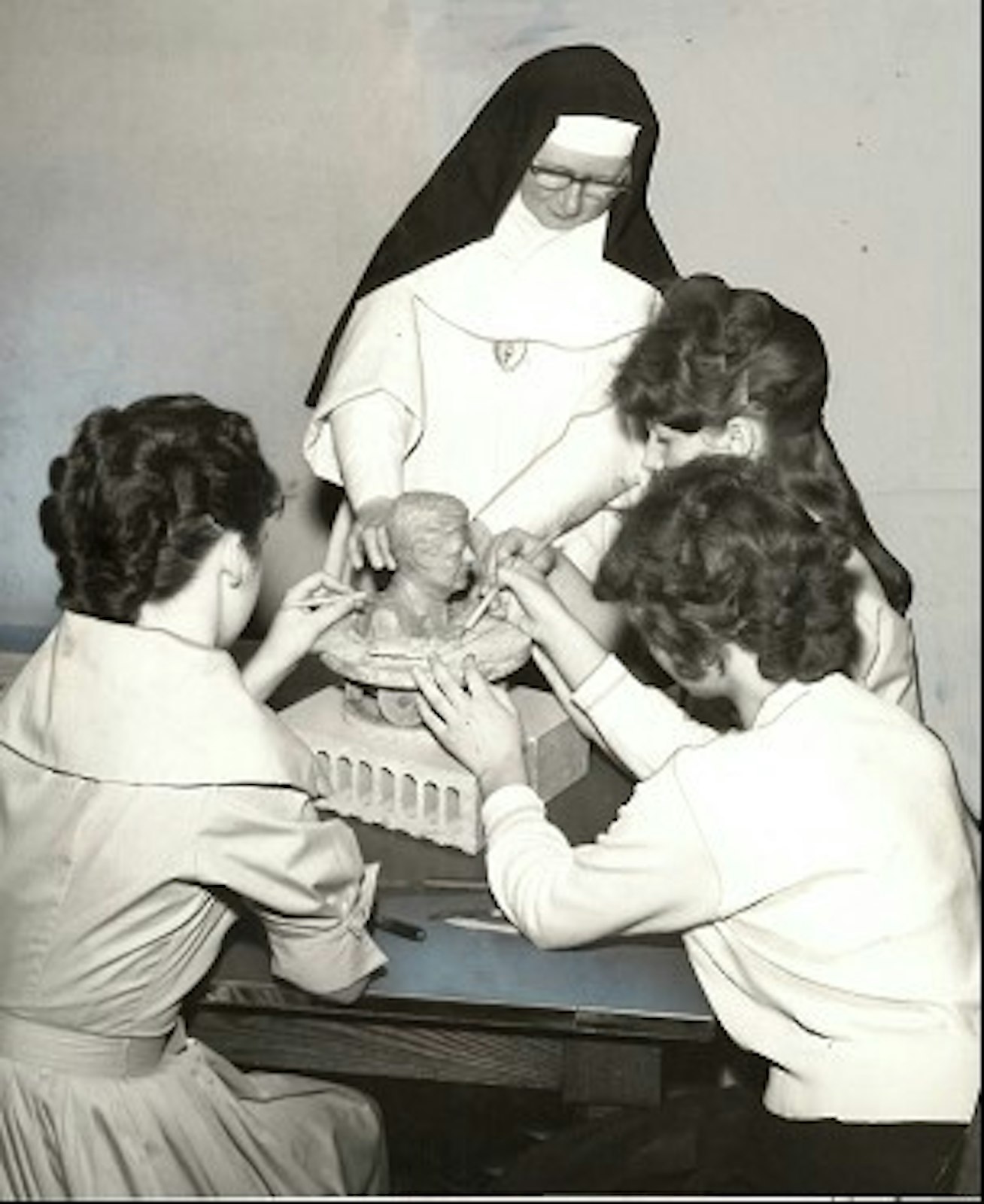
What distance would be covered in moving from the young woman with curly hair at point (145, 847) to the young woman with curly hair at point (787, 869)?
0.21 meters

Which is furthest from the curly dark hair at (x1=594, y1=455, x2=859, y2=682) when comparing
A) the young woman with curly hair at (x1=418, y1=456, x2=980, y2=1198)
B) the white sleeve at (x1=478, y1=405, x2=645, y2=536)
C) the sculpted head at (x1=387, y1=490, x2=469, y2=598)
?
the white sleeve at (x1=478, y1=405, x2=645, y2=536)

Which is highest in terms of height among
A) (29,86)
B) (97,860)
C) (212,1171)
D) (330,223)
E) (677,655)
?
(29,86)

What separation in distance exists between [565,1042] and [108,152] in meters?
1.21

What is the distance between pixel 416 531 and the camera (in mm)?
1852

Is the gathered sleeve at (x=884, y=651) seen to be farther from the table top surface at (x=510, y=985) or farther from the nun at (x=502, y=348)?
the table top surface at (x=510, y=985)

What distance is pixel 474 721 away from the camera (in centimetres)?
179

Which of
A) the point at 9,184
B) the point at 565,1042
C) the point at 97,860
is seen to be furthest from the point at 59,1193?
the point at 9,184

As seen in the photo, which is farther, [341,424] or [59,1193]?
[341,424]

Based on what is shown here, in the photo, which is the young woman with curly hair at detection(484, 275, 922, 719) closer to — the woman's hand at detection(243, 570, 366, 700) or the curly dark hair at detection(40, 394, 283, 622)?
the woman's hand at detection(243, 570, 366, 700)

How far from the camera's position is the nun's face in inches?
82.2

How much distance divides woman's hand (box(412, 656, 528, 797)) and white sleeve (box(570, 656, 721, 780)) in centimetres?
8

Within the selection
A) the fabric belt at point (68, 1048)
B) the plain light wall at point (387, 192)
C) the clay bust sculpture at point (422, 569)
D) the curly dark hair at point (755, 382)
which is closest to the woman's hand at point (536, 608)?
the clay bust sculpture at point (422, 569)

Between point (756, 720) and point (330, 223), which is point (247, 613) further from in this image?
point (330, 223)

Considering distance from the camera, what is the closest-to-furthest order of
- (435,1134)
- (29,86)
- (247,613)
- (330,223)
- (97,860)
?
1. (97,860)
2. (247,613)
3. (435,1134)
4. (29,86)
5. (330,223)
